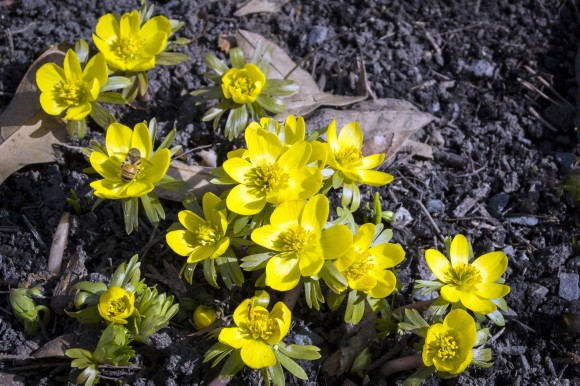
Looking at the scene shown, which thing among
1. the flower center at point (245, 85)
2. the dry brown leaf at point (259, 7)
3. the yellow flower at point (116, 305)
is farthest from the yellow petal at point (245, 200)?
the dry brown leaf at point (259, 7)

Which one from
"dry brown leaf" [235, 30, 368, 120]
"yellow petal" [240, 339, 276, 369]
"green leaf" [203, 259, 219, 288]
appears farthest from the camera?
"dry brown leaf" [235, 30, 368, 120]

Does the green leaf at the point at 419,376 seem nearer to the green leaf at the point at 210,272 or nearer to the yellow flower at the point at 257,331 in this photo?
the yellow flower at the point at 257,331

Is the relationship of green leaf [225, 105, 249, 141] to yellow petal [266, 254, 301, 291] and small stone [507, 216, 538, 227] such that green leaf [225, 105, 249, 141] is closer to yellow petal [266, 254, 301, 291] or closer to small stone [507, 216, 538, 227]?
yellow petal [266, 254, 301, 291]

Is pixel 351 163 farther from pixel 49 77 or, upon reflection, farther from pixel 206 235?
pixel 49 77

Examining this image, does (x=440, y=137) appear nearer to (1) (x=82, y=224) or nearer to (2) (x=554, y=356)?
(2) (x=554, y=356)

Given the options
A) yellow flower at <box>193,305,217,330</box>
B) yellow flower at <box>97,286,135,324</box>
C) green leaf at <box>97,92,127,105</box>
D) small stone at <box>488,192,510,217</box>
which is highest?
green leaf at <box>97,92,127,105</box>

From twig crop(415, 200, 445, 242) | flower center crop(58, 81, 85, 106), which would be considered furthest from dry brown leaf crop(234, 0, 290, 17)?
twig crop(415, 200, 445, 242)

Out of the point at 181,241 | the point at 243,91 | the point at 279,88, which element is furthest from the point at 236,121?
the point at 181,241
